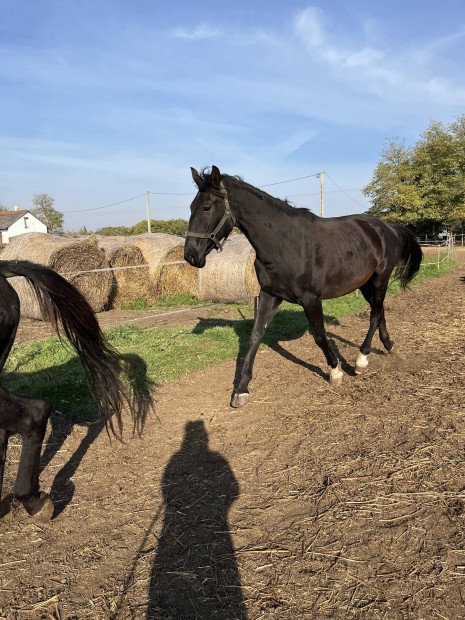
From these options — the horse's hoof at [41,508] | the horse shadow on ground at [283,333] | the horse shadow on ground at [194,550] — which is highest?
the horse shadow on ground at [283,333]

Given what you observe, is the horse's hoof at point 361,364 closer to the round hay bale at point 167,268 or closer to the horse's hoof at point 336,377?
the horse's hoof at point 336,377

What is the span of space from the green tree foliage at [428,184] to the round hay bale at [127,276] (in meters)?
35.4

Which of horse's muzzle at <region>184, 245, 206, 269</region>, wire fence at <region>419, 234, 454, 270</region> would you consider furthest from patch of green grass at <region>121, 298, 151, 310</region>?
wire fence at <region>419, 234, 454, 270</region>

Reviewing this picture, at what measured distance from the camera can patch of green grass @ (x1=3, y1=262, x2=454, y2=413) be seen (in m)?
5.27

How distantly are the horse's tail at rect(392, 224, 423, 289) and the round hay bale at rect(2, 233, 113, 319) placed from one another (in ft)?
20.4

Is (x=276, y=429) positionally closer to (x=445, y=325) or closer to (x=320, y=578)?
(x=320, y=578)

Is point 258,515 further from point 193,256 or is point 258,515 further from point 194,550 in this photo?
point 193,256

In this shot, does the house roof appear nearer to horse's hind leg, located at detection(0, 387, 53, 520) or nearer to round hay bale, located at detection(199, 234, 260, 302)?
round hay bale, located at detection(199, 234, 260, 302)

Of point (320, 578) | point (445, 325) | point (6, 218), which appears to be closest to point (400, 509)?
point (320, 578)

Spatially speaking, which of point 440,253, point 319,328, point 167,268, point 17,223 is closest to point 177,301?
point 167,268

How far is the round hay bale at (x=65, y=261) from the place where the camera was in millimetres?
10430

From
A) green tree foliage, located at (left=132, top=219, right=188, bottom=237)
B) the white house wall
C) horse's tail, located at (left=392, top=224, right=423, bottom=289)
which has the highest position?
the white house wall

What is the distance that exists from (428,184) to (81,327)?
155 ft

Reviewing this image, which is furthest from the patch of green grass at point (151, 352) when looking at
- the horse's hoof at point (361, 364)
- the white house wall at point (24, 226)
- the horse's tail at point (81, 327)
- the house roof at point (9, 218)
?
the house roof at point (9, 218)
